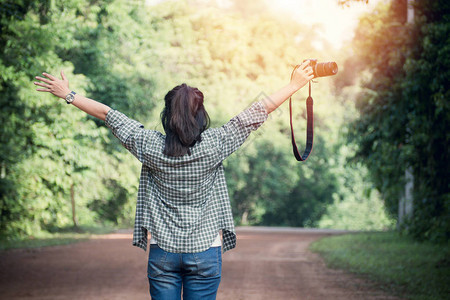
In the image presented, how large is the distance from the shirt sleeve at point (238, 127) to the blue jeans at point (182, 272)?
474mm

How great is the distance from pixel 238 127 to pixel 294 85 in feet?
1.18

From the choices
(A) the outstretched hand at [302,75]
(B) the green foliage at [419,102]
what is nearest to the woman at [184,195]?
(A) the outstretched hand at [302,75]

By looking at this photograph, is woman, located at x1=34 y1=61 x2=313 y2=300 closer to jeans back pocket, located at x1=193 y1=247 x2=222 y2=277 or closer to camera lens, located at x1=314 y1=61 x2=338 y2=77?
jeans back pocket, located at x1=193 y1=247 x2=222 y2=277

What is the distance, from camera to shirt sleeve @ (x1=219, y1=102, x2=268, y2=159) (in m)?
2.89

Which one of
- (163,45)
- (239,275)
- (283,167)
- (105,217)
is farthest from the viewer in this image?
(283,167)

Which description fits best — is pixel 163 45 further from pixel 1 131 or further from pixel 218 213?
pixel 218 213

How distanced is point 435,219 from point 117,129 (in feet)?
24.1

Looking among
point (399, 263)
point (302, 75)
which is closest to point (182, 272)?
point (302, 75)

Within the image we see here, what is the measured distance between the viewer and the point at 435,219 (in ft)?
30.4

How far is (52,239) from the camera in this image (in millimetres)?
18141

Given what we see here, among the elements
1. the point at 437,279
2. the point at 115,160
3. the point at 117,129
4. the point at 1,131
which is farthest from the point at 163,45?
the point at 117,129

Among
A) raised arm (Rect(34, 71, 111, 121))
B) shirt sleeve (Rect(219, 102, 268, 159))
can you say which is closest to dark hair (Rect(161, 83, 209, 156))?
shirt sleeve (Rect(219, 102, 268, 159))

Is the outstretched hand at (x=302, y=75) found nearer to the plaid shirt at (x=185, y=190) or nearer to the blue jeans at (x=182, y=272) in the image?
the plaid shirt at (x=185, y=190)

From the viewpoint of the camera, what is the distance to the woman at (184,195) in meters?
2.75
